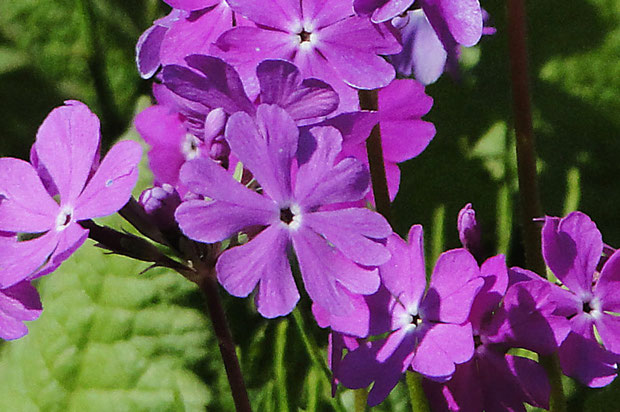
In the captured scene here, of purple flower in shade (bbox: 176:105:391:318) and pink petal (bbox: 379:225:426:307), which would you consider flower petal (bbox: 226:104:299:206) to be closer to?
purple flower in shade (bbox: 176:105:391:318)

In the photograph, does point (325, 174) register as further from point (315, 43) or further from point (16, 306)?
point (16, 306)

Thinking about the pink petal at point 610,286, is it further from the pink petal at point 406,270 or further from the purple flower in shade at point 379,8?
the purple flower in shade at point 379,8

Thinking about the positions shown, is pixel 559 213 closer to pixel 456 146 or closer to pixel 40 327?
pixel 456 146

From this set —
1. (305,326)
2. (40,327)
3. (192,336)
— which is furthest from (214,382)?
(305,326)

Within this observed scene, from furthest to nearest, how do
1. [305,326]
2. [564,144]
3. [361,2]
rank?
[564,144] → [305,326] → [361,2]

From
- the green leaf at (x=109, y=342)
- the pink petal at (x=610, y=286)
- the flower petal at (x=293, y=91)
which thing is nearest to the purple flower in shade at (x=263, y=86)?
the flower petal at (x=293, y=91)

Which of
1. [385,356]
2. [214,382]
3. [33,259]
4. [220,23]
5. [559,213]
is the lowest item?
[214,382]

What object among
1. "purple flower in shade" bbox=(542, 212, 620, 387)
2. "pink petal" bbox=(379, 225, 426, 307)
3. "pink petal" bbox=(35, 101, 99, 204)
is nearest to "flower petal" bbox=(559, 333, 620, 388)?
"purple flower in shade" bbox=(542, 212, 620, 387)

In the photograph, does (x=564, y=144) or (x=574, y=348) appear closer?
(x=574, y=348)
